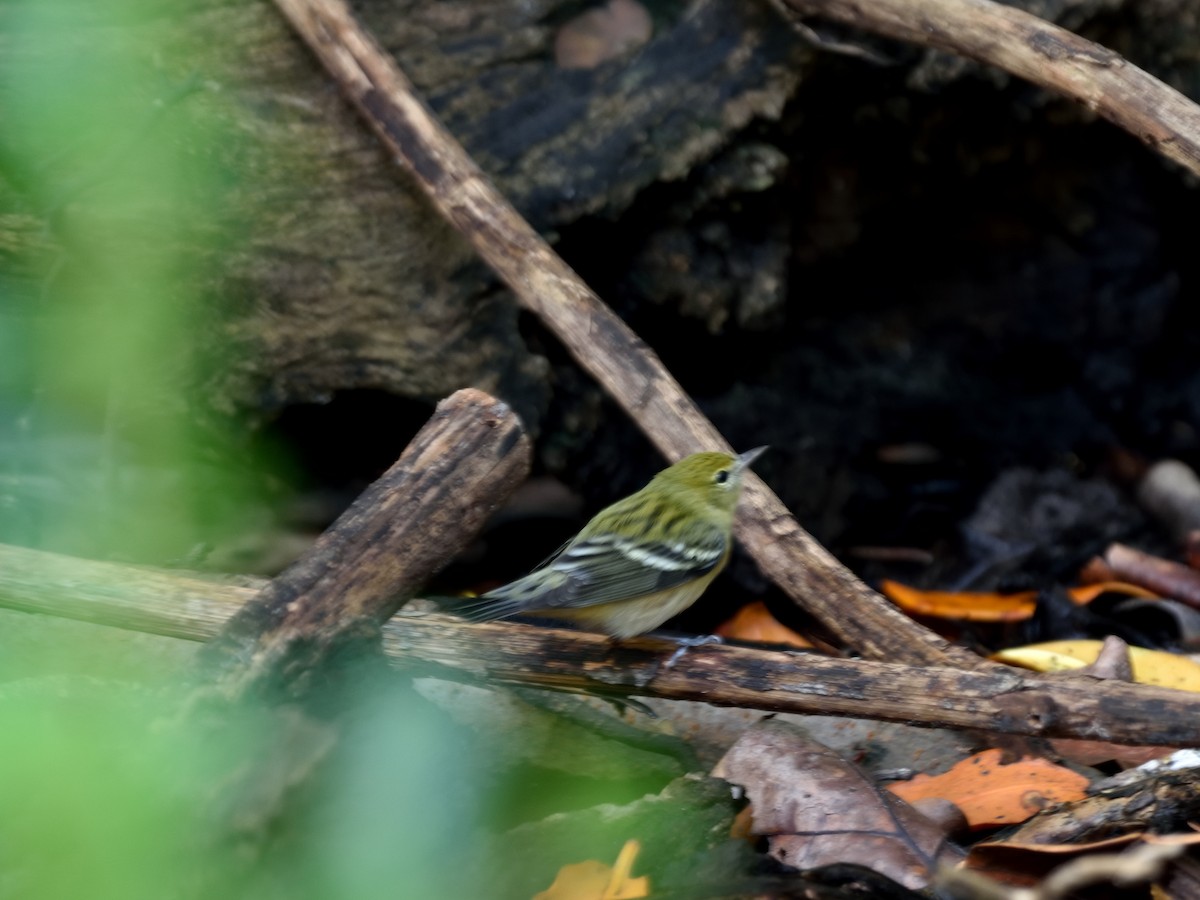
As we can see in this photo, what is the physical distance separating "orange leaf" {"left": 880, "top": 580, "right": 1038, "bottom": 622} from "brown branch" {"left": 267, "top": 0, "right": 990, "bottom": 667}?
1011mm

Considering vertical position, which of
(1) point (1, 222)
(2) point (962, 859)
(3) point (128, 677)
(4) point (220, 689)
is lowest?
(2) point (962, 859)

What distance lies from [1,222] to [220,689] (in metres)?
2.05

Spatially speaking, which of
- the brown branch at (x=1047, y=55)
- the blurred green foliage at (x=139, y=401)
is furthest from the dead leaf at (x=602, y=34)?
the blurred green foliage at (x=139, y=401)

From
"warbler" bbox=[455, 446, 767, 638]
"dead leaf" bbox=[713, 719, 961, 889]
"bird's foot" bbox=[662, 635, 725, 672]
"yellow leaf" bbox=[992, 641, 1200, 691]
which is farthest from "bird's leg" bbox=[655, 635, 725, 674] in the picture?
"yellow leaf" bbox=[992, 641, 1200, 691]

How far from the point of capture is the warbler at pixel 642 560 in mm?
3082

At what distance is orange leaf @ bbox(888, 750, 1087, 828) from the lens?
9.49 feet

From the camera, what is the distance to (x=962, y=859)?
269 cm

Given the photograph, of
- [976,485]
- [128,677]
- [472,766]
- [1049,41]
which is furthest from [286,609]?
[976,485]

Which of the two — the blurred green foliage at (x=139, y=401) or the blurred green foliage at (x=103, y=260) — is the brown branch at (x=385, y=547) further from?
the blurred green foliage at (x=103, y=260)

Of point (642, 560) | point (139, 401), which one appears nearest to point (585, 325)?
point (642, 560)

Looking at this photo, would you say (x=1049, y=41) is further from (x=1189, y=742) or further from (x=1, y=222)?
(x=1, y=222)

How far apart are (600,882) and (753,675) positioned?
0.56 metres

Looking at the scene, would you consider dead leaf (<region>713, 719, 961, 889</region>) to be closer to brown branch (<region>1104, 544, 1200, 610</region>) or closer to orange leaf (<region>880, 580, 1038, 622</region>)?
orange leaf (<region>880, 580, 1038, 622</region>)

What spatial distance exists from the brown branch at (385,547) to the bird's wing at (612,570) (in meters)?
0.28
